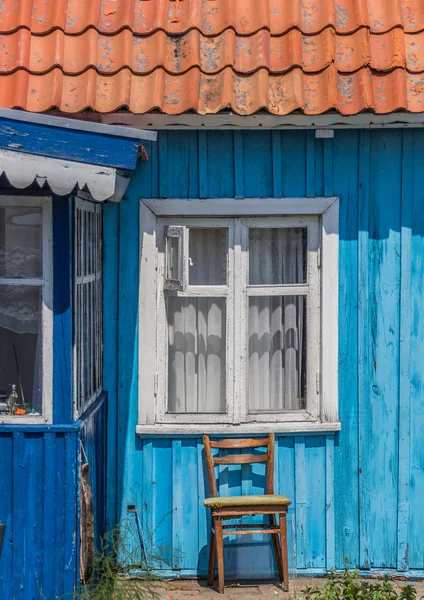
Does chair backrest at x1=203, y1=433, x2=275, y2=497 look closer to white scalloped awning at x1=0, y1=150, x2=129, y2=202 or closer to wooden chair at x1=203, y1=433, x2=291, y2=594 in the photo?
wooden chair at x1=203, y1=433, x2=291, y2=594

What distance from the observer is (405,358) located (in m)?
6.72

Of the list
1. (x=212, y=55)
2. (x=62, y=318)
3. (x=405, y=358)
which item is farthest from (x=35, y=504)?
(x=212, y=55)

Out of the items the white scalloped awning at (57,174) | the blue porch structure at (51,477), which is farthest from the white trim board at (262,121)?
the white scalloped awning at (57,174)

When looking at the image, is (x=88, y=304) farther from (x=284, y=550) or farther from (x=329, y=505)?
(x=329, y=505)

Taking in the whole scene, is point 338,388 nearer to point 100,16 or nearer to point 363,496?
point 363,496

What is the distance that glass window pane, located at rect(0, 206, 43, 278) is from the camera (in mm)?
5703

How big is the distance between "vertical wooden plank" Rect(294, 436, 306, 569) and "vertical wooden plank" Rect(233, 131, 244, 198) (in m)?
1.81

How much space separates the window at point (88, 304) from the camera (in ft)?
19.1

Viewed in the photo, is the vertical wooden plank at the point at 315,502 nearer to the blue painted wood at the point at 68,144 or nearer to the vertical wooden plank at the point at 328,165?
the vertical wooden plank at the point at 328,165

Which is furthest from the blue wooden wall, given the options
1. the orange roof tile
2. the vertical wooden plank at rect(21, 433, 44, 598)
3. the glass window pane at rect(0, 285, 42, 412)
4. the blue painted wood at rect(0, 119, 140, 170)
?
the blue painted wood at rect(0, 119, 140, 170)

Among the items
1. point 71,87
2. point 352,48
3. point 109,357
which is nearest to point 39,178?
point 71,87

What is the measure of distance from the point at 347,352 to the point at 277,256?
85 cm

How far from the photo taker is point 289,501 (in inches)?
250

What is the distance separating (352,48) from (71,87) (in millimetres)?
1930
